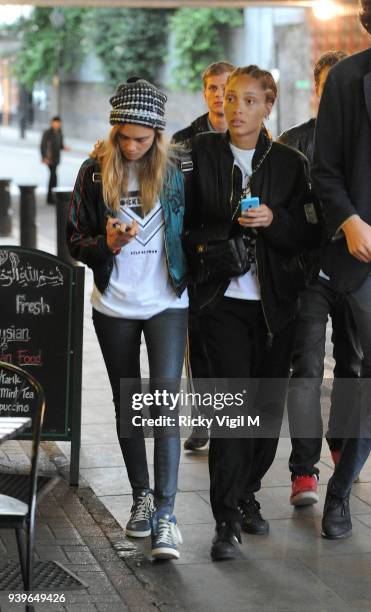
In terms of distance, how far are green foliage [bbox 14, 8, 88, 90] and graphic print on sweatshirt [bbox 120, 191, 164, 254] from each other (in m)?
44.8

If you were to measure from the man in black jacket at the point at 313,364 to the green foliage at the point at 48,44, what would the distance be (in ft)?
145

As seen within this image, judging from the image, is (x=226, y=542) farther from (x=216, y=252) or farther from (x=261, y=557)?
(x=216, y=252)

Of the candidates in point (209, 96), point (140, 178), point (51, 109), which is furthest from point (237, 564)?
point (51, 109)

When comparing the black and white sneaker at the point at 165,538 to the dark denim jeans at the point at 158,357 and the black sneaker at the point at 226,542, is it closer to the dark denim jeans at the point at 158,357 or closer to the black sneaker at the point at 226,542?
the dark denim jeans at the point at 158,357

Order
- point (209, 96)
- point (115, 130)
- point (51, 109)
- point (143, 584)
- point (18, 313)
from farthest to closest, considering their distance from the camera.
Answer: point (51, 109) < point (209, 96) < point (18, 313) < point (115, 130) < point (143, 584)

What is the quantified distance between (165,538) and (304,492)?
0.98 m

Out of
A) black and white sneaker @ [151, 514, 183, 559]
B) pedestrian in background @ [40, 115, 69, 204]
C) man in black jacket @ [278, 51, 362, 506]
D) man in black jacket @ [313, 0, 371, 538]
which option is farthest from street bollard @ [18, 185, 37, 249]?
man in black jacket @ [313, 0, 371, 538]

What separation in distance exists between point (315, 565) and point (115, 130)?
1.94 metres

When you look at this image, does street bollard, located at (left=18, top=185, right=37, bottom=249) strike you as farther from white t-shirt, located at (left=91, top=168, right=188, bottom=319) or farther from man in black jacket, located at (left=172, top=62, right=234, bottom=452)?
white t-shirt, located at (left=91, top=168, right=188, bottom=319)

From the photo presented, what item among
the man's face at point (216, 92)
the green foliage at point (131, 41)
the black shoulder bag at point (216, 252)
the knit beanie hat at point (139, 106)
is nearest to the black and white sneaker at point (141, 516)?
the black shoulder bag at point (216, 252)

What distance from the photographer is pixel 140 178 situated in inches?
197

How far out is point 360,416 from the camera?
5.06m

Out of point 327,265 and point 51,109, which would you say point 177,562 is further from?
point 51,109

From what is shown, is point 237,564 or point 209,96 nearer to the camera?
point 237,564
